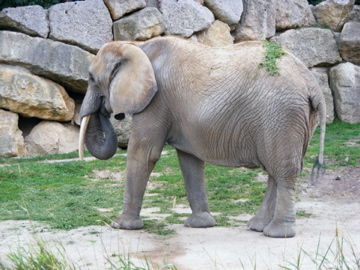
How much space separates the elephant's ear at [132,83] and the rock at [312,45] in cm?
849

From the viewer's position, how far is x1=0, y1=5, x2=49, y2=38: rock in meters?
11.9

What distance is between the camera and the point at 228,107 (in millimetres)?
5980

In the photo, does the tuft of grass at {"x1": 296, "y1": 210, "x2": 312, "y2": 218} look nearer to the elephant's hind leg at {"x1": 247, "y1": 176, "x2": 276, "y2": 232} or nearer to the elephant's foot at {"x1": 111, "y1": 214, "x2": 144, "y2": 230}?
the elephant's hind leg at {"x1": 247, "y1": 176, "x2": 276, "y2": 232}

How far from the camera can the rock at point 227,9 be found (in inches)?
539

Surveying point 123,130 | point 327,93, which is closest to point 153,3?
point 123,130

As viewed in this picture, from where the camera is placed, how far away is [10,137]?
38.2 feet

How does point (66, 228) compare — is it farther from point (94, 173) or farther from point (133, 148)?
point (94, 173)

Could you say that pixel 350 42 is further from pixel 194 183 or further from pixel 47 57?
A: pixel 194 183

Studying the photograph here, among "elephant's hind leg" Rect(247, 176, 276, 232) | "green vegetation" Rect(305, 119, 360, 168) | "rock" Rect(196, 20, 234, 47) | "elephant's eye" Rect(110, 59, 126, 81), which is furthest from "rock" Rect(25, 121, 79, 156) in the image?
"elephant's hind leg" Rect(247, 176, 276, 232)

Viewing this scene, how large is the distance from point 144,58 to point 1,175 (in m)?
4.02

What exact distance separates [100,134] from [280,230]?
2004 millimetres

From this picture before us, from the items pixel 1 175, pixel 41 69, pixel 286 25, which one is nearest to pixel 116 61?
pixel 1 175

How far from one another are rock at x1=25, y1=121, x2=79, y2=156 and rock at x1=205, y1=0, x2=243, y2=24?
12.3 ft

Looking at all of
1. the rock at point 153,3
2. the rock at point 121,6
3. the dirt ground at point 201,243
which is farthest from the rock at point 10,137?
the dirt ground at point 201,243
